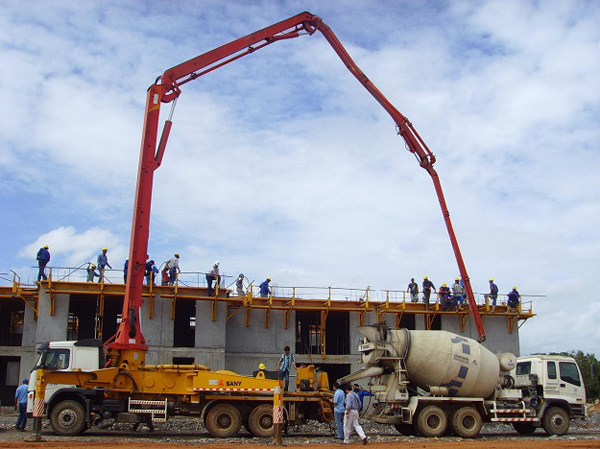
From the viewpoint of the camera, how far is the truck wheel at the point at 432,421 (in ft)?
64.3

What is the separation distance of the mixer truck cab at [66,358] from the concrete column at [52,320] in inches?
364

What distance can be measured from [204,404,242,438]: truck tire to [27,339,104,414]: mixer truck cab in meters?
3.94

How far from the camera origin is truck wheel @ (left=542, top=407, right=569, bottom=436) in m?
21.1

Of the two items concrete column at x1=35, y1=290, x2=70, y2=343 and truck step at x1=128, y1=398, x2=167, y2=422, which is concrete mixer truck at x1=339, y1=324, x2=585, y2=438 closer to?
truck step at x1=128, y1=398, x2=167, y2=422

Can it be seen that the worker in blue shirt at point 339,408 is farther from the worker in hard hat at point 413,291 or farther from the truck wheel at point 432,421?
the worker in hard hat at point 413,291

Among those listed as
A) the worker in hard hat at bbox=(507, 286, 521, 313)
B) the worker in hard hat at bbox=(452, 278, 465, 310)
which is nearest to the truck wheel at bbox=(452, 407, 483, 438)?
the worker in hard hat at bbox=(452, 278, 465, 310)

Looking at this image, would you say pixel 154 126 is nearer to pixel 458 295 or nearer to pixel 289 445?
pixel 289 445

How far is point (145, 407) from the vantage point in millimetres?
18500

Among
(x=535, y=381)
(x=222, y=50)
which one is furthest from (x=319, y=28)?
(x=535, y=381)

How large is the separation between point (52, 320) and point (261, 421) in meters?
14.0

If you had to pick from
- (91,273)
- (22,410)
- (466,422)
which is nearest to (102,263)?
(91,273)

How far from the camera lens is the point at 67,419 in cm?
1836

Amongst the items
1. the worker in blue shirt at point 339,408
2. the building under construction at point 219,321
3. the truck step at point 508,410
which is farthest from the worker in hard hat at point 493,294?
the worker in blue shirt at point 339,408

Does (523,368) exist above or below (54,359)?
below
